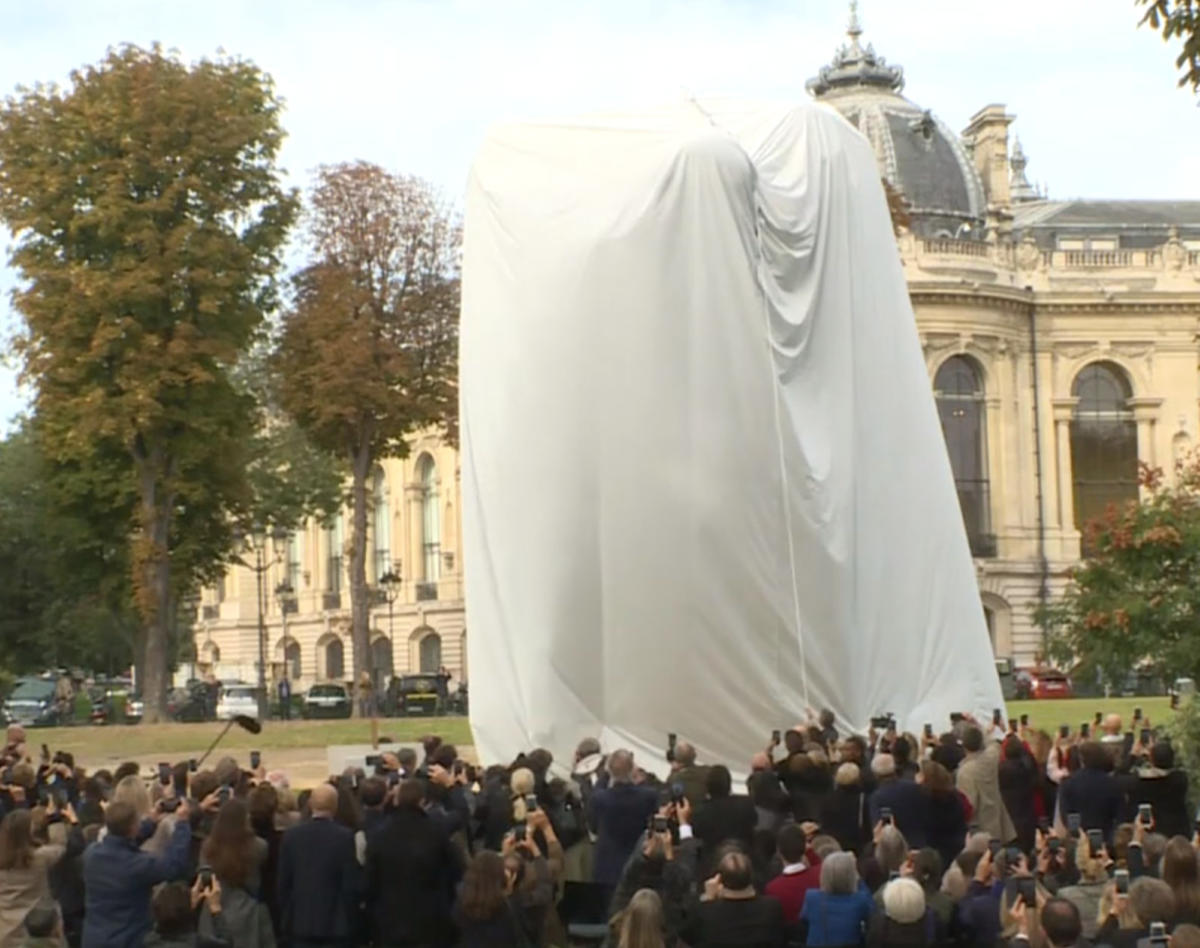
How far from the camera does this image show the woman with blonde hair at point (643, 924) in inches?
370

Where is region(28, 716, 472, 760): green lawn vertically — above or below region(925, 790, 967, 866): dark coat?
below

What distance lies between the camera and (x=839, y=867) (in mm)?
10469

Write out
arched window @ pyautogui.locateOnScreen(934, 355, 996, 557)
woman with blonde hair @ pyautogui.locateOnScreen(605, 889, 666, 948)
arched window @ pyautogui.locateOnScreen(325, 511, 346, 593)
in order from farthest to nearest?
1. arched window @ pyautogui.locateOnScreen(325, 511, 346, 593)
2. arched window @ pyautogui.locateOnScreen(934, 355, 996, 557)
3. woman with blonde hair @ pyautogui.locateOnScreen(605, 889, 666, 948)

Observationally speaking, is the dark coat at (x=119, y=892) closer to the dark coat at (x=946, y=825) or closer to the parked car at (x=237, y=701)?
the dark coat at (x=946, y=825)

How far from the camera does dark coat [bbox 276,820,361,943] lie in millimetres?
12297

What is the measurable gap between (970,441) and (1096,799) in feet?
234

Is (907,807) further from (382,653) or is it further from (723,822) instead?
(382,653)

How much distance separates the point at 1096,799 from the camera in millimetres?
14359

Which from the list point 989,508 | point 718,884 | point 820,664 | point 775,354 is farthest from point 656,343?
point 989,508

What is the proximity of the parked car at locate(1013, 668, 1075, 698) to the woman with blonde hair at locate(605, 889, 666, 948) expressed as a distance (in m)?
58.2

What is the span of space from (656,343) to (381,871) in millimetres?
13704

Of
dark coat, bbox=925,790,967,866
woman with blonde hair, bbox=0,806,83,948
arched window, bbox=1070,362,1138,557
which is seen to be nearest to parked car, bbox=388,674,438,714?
arched window, bbox=1070,362,1138,557

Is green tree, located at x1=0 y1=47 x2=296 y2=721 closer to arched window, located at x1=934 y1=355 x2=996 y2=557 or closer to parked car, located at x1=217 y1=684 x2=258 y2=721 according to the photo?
parked car, located at x1=217 y1=684 x2=258 y2=721

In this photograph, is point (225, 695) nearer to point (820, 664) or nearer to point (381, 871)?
point (820, 664)
